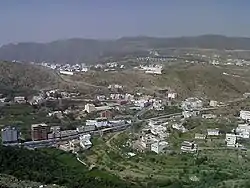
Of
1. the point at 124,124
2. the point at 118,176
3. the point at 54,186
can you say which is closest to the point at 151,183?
the point at 118,176

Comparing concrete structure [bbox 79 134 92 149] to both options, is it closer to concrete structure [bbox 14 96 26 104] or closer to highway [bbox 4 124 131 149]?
highway [bbox 4 124 131 149]

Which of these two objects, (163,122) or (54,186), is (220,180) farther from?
(163,122)

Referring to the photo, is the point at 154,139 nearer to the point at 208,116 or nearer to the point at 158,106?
the point at 208,116

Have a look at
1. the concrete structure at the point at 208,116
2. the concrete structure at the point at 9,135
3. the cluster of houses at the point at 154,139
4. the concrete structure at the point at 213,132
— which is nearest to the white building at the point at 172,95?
the concrete structure at the point at 208,116

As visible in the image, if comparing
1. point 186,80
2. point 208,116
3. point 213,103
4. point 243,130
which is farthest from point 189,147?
point 186,80

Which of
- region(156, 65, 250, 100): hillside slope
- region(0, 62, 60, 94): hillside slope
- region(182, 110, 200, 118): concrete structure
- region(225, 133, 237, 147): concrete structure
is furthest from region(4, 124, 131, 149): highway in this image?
region(0, 62, 60, 94): hillside slope

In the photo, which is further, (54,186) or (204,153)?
(204,153)

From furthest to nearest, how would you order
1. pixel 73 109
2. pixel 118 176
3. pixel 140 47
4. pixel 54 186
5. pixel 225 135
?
1. pixel 140 47
2. pixel 73 109
3. pixel 225 135
4. pixel 118 176
5. pixel 54 186
